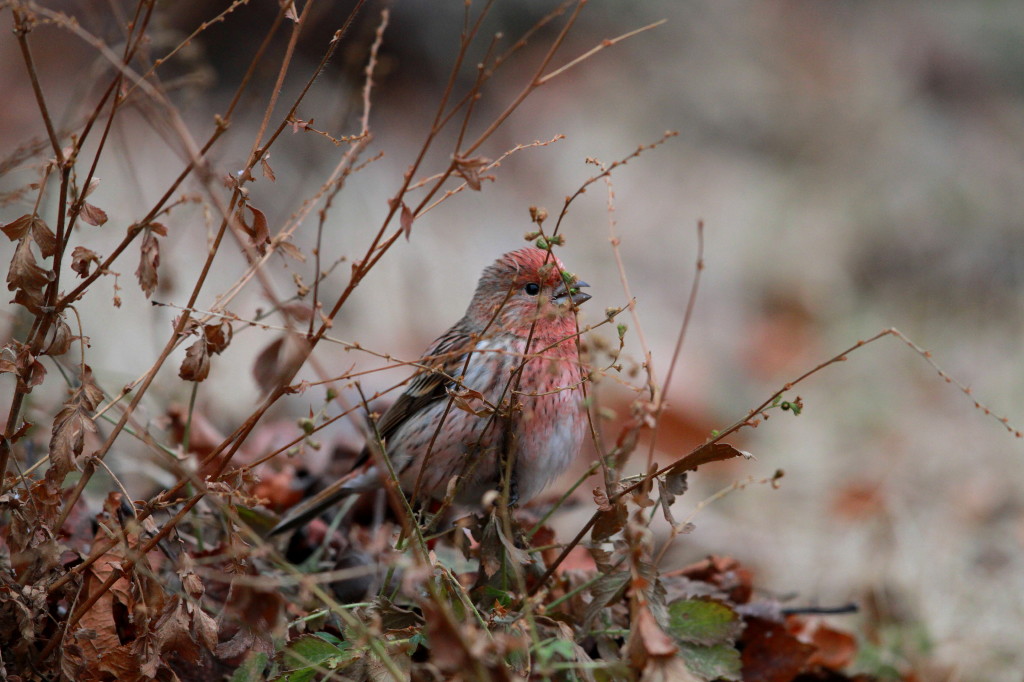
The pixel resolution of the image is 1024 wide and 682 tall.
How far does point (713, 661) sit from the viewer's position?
2943 millimetres

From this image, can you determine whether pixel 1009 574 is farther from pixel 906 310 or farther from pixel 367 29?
pixel 367 29

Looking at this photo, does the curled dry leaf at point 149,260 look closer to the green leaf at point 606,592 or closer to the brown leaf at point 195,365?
the brown leaf at point 195,365

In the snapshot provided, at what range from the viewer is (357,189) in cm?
824

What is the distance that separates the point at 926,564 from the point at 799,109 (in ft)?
19.3

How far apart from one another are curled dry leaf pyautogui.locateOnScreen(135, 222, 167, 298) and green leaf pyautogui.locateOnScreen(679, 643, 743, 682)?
1.86 m

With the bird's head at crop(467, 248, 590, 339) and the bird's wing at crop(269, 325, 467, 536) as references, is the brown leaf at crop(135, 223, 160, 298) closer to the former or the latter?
the bird's wing at crop(269, 325, 467, 536)

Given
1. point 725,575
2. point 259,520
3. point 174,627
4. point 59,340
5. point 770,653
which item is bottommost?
point 174,627

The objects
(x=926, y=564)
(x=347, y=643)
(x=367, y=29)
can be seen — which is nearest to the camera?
(x=347, y=643)

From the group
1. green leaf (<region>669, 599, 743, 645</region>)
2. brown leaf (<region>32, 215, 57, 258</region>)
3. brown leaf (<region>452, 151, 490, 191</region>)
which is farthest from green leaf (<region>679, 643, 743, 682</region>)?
brown leaf (<region>32, 215, 57, 258</region>)

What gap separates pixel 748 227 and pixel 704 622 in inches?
278

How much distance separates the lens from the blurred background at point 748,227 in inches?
250

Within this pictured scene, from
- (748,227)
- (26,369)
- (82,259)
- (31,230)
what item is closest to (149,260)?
(82,259)

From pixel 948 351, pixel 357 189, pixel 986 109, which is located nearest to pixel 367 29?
pixel 357 189

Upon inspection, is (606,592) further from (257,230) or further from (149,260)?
(149,260)
